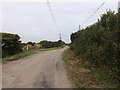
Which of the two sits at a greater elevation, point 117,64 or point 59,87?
point 117,64

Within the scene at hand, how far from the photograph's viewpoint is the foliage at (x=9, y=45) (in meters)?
18.1

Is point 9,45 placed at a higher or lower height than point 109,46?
higher

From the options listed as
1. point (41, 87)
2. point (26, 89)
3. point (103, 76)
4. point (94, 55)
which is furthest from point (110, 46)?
point (26, 89)

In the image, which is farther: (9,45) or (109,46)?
(9,45)

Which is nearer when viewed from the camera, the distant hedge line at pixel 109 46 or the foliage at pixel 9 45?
the distant hedge line at pixel 109 46

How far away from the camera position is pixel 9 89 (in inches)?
225

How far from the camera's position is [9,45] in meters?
19.1

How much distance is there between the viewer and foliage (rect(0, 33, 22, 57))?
18.1 m

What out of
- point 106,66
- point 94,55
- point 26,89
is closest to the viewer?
point 26,89

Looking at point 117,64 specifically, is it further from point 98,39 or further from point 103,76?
point 98,39

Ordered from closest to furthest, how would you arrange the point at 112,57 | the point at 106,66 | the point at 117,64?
the point at 117,64 → the point at 112,57 → the point at 106,66

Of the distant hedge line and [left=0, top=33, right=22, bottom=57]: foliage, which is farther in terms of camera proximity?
[left=0, top=33, right=22, bottom=57]: foliage

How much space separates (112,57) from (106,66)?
1.01m

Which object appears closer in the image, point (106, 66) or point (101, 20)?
point (106, 66)
